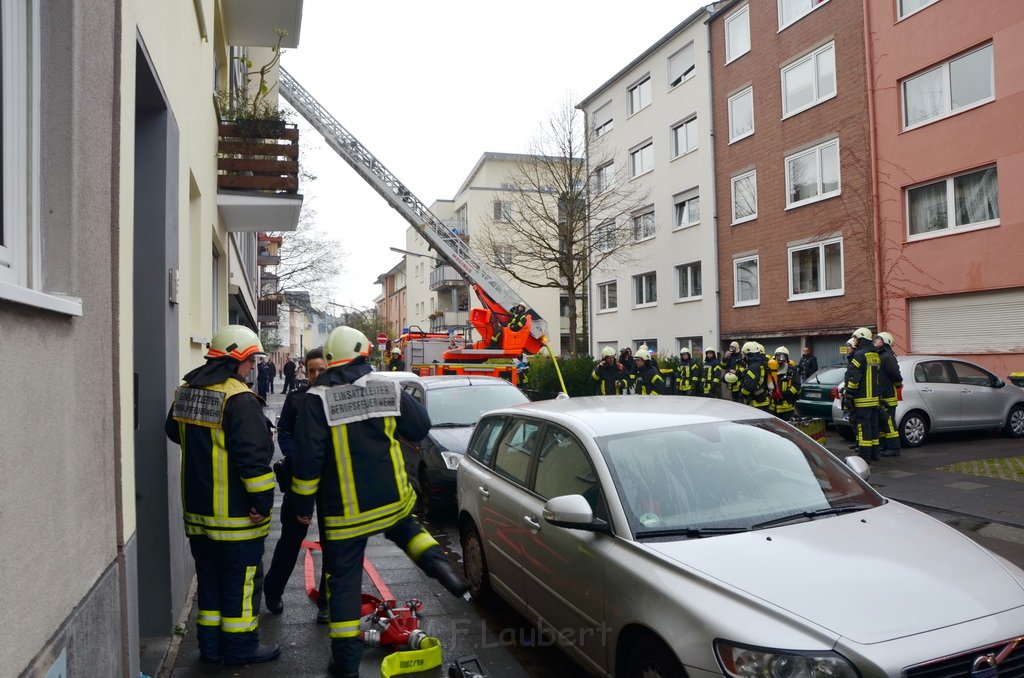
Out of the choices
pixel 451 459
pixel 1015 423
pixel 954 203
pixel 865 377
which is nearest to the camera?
pixel 451 459

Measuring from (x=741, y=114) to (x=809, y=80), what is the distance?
10.1 ft

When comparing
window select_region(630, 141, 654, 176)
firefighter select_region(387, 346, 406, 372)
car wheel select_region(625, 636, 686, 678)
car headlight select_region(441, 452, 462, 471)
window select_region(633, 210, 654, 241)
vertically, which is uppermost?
window select_region(630, 141, 654, 176)

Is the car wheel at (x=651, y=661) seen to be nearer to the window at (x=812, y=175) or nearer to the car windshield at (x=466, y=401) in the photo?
the car windshield at (x=466, y=401)

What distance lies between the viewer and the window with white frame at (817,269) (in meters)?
19.8

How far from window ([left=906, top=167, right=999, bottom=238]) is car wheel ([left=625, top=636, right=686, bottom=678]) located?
15.8 m

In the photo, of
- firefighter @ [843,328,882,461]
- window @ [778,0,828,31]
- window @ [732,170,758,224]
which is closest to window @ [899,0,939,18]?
window @ [778,0,828,31]

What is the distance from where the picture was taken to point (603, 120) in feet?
104

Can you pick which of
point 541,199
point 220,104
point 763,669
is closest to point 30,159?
point 763,669

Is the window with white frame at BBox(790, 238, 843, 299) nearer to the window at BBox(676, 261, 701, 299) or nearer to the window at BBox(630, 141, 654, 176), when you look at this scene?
the window at BBox(676, 261, 701, 299)

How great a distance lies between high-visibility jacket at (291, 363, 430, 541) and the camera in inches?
162

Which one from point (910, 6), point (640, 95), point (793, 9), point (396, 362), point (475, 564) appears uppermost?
point (640, 95)

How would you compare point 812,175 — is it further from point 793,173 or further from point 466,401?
point 466,401

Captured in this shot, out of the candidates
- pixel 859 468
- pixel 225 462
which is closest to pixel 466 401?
pixel 225 462

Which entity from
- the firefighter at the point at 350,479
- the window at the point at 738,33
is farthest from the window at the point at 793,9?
the firefighter at the point at 350,479
